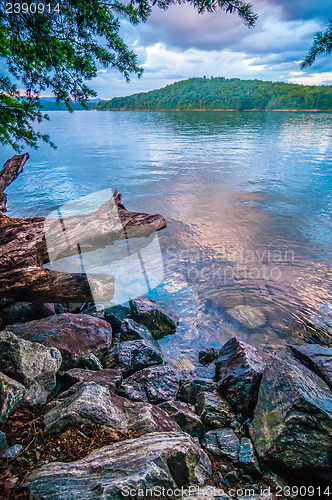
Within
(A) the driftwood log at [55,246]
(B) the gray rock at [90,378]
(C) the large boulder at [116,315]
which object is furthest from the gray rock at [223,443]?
(C) the large boulder at [116,315]

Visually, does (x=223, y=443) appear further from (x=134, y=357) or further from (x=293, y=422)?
(x=134, y=357)

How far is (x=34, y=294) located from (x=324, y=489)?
5123 millimetres

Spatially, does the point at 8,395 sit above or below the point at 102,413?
above

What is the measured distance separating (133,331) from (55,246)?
2669 mm

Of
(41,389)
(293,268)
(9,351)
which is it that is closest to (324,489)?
(41,389)

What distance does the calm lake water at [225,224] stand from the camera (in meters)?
7.31

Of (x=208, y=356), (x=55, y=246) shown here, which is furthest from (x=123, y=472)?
(x=55, y=246)

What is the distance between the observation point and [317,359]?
187 inches

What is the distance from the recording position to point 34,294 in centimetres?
493

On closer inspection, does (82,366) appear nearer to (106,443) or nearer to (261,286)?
(106,443)

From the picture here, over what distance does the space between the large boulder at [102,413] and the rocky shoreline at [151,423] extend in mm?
13

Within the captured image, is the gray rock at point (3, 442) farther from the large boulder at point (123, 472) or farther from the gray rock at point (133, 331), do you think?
the gray rock at point (133, 331)

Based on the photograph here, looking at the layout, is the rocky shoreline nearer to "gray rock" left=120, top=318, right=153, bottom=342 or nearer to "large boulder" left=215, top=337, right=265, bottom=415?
"large boulder" left=215, top=337, right=265, bottom=415

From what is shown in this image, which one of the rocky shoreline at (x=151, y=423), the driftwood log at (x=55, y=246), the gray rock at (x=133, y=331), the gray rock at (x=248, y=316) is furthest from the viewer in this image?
the gray rock at (x=248, y=316)
